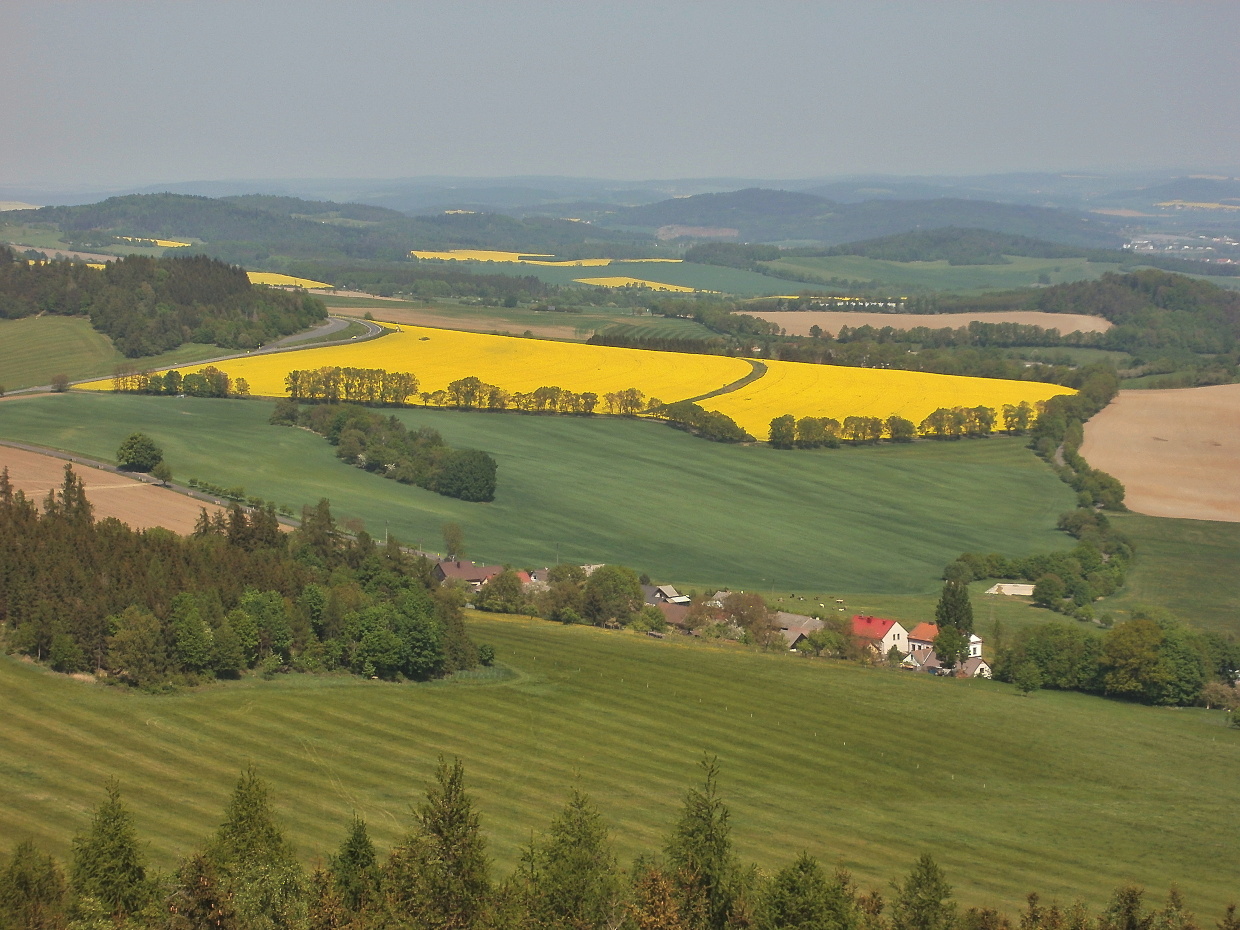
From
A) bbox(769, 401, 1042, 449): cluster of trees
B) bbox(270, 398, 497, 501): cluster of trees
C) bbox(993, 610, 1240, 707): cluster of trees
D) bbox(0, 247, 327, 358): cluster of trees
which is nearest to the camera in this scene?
bbox(993, 610, 1240, 707): cluster of trees

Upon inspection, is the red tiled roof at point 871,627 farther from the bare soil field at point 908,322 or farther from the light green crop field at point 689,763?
the bare soil field at point 908,322

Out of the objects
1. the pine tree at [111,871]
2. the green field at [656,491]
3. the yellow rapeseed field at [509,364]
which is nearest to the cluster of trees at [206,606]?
the green field at [656,491]

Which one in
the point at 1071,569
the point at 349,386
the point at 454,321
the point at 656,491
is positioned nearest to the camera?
the point at 1071,569

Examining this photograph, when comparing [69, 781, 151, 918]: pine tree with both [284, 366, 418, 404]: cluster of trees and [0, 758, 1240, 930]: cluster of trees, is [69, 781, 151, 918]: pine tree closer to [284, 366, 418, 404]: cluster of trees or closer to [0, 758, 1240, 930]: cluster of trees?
[0, 758, 1240, 930]: cluster of trees

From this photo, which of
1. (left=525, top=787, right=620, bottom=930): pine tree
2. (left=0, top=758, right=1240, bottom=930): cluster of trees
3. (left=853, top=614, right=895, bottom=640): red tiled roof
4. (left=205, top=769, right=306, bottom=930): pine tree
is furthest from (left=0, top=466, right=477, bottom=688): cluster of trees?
(left=525, top=787, right=620, bottom=930): pine tree

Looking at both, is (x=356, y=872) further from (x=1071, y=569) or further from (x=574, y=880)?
(x=1071, y=569)

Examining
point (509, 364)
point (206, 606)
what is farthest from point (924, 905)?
point (509, 364)
